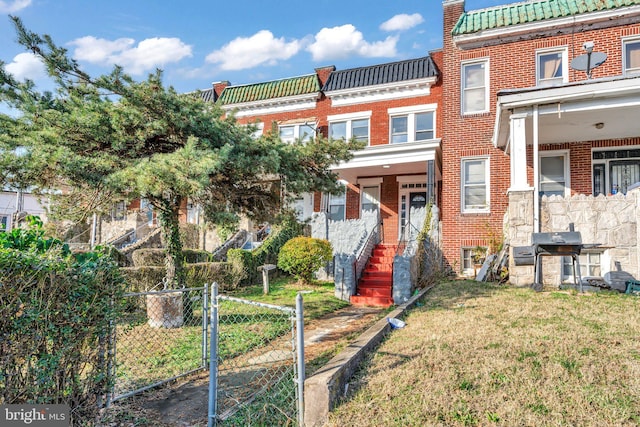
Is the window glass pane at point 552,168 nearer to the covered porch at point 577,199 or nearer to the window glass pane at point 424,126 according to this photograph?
the covered porch at point 577,199

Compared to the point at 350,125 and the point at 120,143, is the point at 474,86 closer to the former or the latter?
the point at 350,125

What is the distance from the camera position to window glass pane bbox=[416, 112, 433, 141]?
17125 millimetres

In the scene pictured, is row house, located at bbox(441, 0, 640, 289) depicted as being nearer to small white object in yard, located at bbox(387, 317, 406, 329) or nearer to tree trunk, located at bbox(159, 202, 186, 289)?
small white object in yard, located at bbox(387, 317, 406, 329)

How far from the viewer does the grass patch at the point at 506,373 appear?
3.33 metres

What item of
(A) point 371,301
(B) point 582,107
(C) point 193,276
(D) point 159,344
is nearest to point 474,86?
(B) point 582,107

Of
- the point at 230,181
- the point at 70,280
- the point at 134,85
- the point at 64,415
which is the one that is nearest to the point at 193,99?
the point at 134,85

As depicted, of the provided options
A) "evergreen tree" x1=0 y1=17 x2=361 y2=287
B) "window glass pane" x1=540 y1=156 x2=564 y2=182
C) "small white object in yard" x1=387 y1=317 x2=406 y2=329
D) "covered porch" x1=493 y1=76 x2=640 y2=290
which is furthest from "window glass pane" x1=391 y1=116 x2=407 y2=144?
"small white object in yard" x1=387 y1=317 x2=406 y2=329

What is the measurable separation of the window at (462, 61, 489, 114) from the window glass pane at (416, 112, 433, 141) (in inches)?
114

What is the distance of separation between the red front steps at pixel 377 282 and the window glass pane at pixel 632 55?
9.37m

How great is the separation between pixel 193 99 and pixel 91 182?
2273 mm

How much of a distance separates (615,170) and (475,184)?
4.02 meters

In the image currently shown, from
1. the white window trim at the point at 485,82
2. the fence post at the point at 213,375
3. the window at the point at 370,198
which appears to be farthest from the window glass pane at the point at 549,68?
the fence post at the point at 213,375

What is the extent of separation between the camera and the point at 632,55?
1282 centimetres

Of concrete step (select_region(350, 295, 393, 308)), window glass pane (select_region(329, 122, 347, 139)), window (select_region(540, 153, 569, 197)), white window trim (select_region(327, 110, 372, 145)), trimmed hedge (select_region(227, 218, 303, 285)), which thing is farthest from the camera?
window glass pane (select_region(329, 122, 347, 139))
